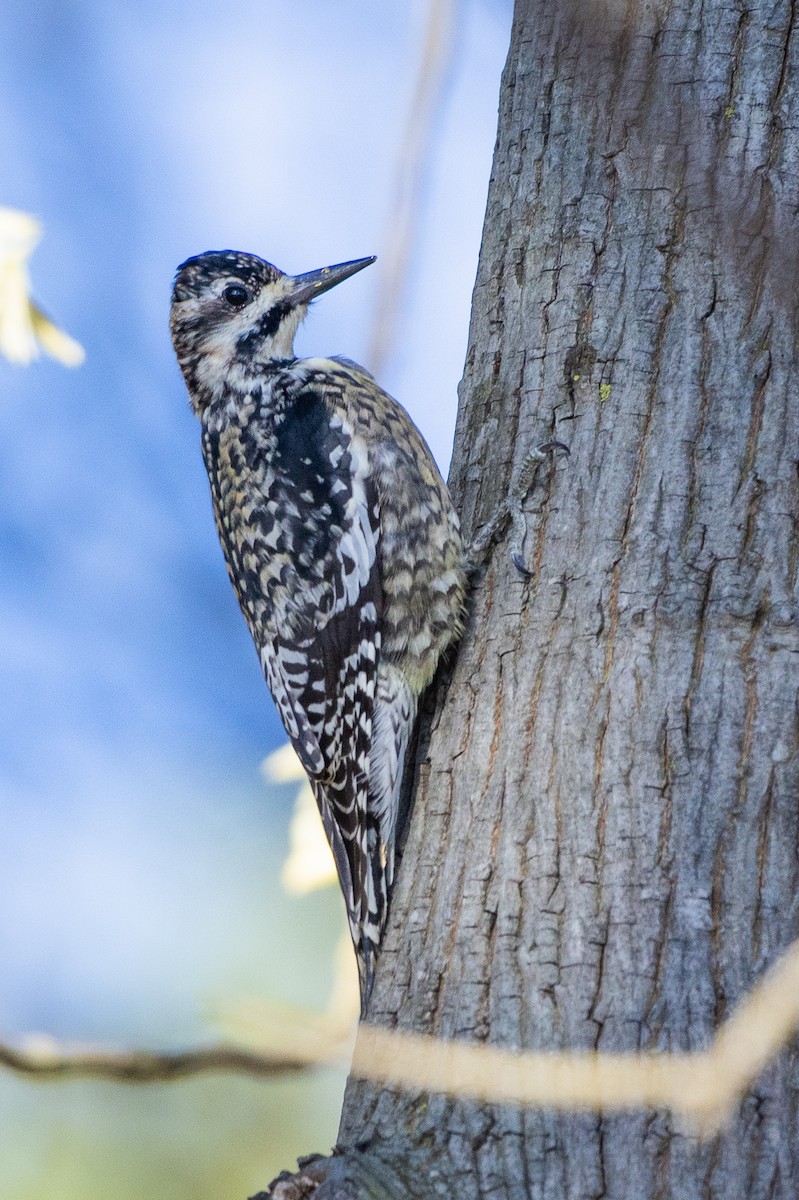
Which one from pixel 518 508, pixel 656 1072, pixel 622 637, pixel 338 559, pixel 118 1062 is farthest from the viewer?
pixel 338 559

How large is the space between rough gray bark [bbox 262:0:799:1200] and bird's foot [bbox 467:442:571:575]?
0.04 m

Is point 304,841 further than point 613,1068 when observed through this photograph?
Yes

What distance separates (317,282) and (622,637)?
6.52ft

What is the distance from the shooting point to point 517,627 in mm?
2391

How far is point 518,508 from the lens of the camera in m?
2.51

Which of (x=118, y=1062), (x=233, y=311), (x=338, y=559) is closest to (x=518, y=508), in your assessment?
(x=338, y=559)

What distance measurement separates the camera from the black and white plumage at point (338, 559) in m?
2.77

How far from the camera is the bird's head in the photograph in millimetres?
3639

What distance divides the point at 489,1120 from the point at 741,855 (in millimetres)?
572

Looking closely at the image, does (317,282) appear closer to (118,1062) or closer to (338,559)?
(338,559)

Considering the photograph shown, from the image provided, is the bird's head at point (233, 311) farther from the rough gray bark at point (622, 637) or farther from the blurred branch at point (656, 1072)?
the blurred branch at point (656, 1072)

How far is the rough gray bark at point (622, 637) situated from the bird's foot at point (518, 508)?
4cm

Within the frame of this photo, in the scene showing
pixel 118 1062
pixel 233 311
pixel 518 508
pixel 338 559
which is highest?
pixel 233 311

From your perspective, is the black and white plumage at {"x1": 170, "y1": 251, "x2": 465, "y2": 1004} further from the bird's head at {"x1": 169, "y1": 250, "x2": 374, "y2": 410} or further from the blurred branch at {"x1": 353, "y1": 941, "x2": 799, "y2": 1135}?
the blurred branch at {"x1": 353, "y1": 941, "x2": 799, "y2": 1135}
